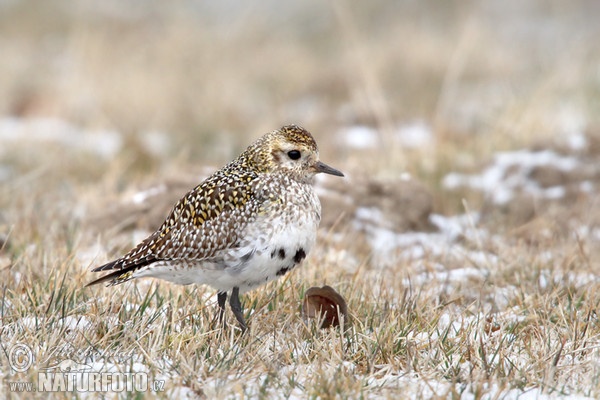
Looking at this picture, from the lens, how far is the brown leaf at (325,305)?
13.4 feet

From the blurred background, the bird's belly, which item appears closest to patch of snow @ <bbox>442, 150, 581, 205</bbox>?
the blurred background

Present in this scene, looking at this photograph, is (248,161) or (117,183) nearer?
(248,161)

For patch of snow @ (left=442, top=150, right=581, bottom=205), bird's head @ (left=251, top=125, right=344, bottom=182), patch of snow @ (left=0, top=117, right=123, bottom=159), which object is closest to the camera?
bird's head @ (left=251, top=125, right=344, bottom=182)

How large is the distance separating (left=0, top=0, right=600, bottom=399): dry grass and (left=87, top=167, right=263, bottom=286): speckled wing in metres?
0.17

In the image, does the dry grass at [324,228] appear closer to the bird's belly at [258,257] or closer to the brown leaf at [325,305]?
the brown leaf at [325,305]

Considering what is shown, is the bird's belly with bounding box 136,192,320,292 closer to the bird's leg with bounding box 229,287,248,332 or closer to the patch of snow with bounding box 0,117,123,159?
the bird's leg with bounding box 229,287,248,332

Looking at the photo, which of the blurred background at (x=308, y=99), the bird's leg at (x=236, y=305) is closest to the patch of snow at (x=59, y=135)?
the blurred background at (x=308, y=99)

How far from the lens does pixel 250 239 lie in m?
3.96

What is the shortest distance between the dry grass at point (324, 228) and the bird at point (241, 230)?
0.17 m

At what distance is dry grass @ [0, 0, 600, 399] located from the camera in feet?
11.9

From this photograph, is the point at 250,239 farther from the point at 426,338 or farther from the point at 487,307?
the point at 487,307

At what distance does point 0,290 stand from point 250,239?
136cm

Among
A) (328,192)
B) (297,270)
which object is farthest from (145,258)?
(328,192)

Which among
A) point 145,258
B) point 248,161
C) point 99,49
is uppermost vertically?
point 99,49
